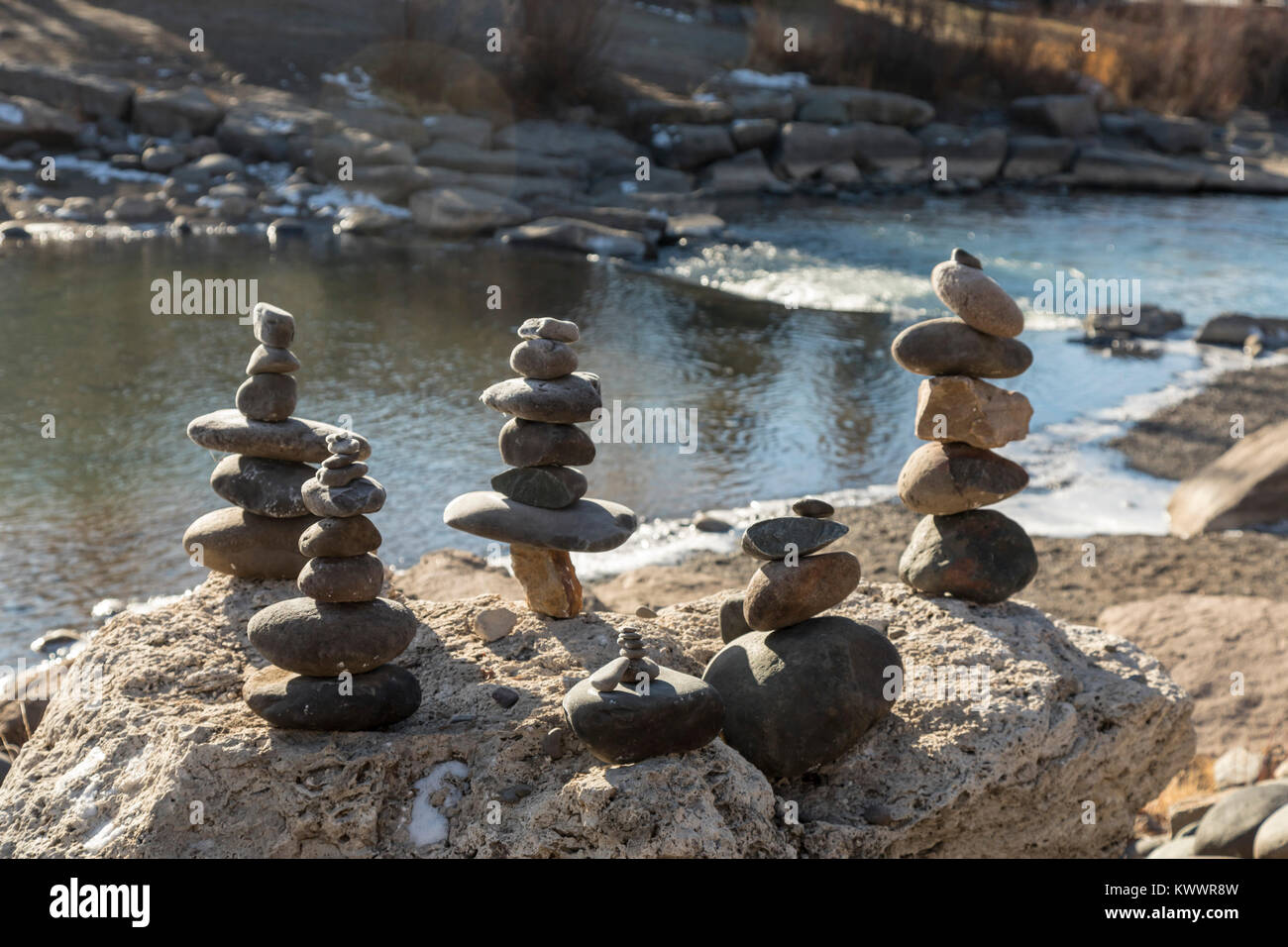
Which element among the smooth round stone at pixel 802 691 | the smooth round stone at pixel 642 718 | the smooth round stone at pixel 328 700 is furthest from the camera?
the smooth round stone at pixel 802 691

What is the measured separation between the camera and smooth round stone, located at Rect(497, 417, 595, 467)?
4129 millimetres

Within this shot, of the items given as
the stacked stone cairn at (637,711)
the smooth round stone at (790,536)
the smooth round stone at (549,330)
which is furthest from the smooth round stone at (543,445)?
the stacked stone cairn at (637,711)

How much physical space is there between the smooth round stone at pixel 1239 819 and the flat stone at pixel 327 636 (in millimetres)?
2761

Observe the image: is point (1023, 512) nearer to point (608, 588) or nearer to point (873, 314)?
point (608, 588)

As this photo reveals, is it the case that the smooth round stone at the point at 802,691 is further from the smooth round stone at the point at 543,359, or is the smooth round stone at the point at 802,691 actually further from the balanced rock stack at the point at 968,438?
the smooth round stone at the point at 543,359

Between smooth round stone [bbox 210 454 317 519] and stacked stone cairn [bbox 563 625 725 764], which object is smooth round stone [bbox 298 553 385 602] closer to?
stacked stone cairn [bbox 563 625 725 764]

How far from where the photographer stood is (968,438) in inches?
179

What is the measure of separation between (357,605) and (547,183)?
14.8 m

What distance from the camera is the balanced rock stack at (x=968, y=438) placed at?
4.44 metres

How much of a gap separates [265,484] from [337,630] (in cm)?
114

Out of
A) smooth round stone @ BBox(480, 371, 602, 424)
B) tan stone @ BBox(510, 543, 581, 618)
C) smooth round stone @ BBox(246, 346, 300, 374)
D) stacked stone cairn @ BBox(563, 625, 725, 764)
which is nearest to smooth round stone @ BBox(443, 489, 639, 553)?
tan stone @ BBox(510, 543, 581, 618)

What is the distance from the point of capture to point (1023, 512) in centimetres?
736

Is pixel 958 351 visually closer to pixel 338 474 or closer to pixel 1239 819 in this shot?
pixel 1239 819
